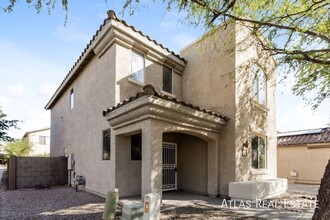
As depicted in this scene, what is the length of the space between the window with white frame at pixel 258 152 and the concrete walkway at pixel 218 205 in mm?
3593

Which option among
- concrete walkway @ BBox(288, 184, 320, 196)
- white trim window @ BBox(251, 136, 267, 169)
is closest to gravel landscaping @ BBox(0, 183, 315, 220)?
white trim window @ BBox(251, 136, 267, 169)

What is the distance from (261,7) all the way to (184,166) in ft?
27.2

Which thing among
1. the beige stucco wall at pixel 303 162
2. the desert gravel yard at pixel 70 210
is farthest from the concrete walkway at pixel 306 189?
the desert gravel yard at pixel 70 210

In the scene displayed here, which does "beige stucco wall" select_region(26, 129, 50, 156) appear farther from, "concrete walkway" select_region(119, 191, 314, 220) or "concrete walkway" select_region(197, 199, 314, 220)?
"concrete walkway" select_region(197, 199, 314, 220)

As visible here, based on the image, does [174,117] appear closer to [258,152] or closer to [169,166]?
[169,166]

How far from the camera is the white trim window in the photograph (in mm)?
13367

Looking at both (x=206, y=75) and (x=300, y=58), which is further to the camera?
(x=206, y=75)

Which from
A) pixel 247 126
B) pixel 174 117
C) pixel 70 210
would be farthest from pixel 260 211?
pixel 70 210

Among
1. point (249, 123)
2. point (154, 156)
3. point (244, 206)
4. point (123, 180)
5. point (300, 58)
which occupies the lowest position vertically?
point (244, 206)

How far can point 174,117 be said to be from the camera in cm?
934

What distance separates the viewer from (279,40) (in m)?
8.12

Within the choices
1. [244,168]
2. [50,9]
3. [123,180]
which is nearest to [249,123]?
[244,168]

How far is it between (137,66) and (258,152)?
25.2 ft

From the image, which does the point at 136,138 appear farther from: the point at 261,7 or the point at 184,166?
the point at 261,7
